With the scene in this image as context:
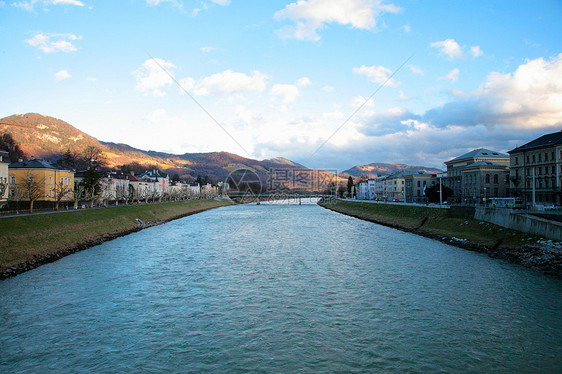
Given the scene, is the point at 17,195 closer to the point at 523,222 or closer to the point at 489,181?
the point at 523,222

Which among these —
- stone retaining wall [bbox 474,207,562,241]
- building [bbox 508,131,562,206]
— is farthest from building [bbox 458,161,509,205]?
stone retaining wall [bbox 474,207,562,241]

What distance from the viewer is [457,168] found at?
294 feet

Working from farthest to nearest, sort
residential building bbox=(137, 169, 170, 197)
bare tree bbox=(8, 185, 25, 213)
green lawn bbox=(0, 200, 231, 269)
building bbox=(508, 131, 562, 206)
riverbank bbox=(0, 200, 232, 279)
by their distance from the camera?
1. residential building bbox=(137, 169, 170, 197)
2. building bbox=(508, 131, 562, 206)
3. bare tree bbox=(8, 185, 25, 213)
4. green lawn bbox=(0, 200, 231, 269)
5. riverbank bbox=(0, 200, 232, 279)

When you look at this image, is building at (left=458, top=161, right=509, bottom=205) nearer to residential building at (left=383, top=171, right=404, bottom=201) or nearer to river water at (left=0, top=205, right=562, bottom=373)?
residential building at (left=383, top=171, right=404, bottom=201)

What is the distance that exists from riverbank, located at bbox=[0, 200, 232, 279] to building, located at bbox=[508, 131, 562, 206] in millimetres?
52480

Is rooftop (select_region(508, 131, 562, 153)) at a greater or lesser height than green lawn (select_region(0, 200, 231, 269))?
greater

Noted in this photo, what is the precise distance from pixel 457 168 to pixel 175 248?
79.8 metres

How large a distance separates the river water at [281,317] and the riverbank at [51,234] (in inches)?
57.9

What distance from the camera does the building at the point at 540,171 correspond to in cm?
5184

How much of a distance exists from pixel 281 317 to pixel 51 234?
22295 mm

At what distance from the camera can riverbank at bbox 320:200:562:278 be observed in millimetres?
21186

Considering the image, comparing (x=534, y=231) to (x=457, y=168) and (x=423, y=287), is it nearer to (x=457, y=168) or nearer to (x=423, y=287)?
(x=423, y=287)

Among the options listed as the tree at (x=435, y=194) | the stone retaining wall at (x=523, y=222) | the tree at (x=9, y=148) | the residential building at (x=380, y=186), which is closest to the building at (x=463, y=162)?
the tree at (x=435, y=194)

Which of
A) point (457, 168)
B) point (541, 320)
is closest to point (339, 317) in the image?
point (541, 320)
